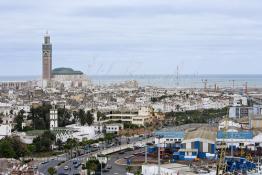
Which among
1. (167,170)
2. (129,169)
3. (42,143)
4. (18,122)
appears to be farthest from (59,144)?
(167,170)

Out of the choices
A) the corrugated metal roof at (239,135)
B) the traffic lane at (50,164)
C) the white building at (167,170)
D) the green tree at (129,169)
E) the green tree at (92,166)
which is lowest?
the traffic lane at (50,164)

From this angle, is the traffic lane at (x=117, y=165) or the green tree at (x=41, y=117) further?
the green tree at (x=41, y=117)

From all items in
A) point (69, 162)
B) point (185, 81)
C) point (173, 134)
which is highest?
point (185, 81)

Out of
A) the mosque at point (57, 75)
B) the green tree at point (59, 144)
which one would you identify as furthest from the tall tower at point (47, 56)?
the green tree at point (59, 144)

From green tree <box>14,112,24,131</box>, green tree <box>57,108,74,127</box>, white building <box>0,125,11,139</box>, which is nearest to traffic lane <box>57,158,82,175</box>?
white building <box>0,125,11,139</box>

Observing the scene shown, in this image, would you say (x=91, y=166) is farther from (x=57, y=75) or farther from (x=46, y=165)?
(x=57, y=75)

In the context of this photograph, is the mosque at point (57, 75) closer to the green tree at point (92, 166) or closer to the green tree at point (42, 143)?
the green tree at point (42, 143)

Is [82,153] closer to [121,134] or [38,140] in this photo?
[38,140]

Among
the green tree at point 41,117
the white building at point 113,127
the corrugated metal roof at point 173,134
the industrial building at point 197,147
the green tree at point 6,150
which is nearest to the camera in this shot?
the green tree at point 6,150

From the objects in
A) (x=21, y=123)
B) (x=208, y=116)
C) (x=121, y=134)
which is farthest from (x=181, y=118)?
(x=21, y=123)

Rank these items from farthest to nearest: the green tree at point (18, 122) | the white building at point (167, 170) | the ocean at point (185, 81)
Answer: the ocean at point (185, 81), the green tree at point (18, 122), the white building at point (167, 170)

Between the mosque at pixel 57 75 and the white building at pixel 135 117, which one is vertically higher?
the mosque at pixel 57 75

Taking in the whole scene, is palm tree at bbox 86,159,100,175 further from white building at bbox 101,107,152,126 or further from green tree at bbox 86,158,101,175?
white building at bbox 101,107,152,126

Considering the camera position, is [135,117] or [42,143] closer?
[42,143]
